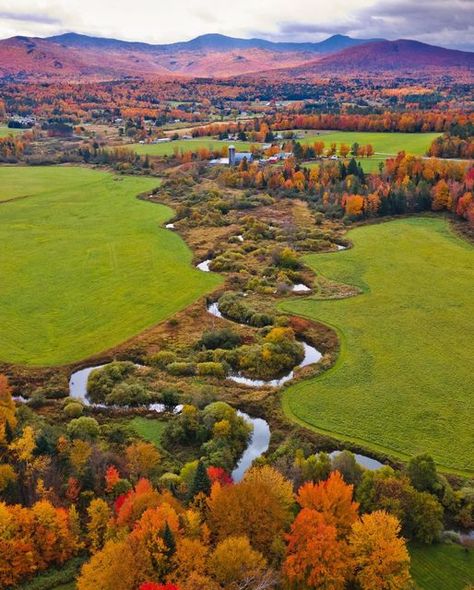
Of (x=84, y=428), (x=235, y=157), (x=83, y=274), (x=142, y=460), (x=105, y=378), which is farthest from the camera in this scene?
(x=235, y=157)

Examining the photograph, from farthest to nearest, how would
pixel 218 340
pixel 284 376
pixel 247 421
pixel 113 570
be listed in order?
1. pixel 218 340
2. pixel 284 376
3. pixel 247 421
4. pixel 113 570

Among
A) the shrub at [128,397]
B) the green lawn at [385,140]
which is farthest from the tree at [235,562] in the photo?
the green lawn at [385,140]

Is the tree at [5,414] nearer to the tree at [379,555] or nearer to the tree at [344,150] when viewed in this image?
the tree at [379,555]

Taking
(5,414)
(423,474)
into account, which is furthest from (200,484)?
(5,414)

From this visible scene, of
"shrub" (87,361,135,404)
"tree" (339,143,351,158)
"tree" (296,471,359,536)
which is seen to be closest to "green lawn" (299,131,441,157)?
"tree" (339,143,351,158)

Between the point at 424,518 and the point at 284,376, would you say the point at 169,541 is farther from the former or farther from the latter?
the point at 284,376

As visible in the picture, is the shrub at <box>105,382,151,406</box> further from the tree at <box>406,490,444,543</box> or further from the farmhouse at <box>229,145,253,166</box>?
the farmhouse at <box>229,145,253,166</box>
